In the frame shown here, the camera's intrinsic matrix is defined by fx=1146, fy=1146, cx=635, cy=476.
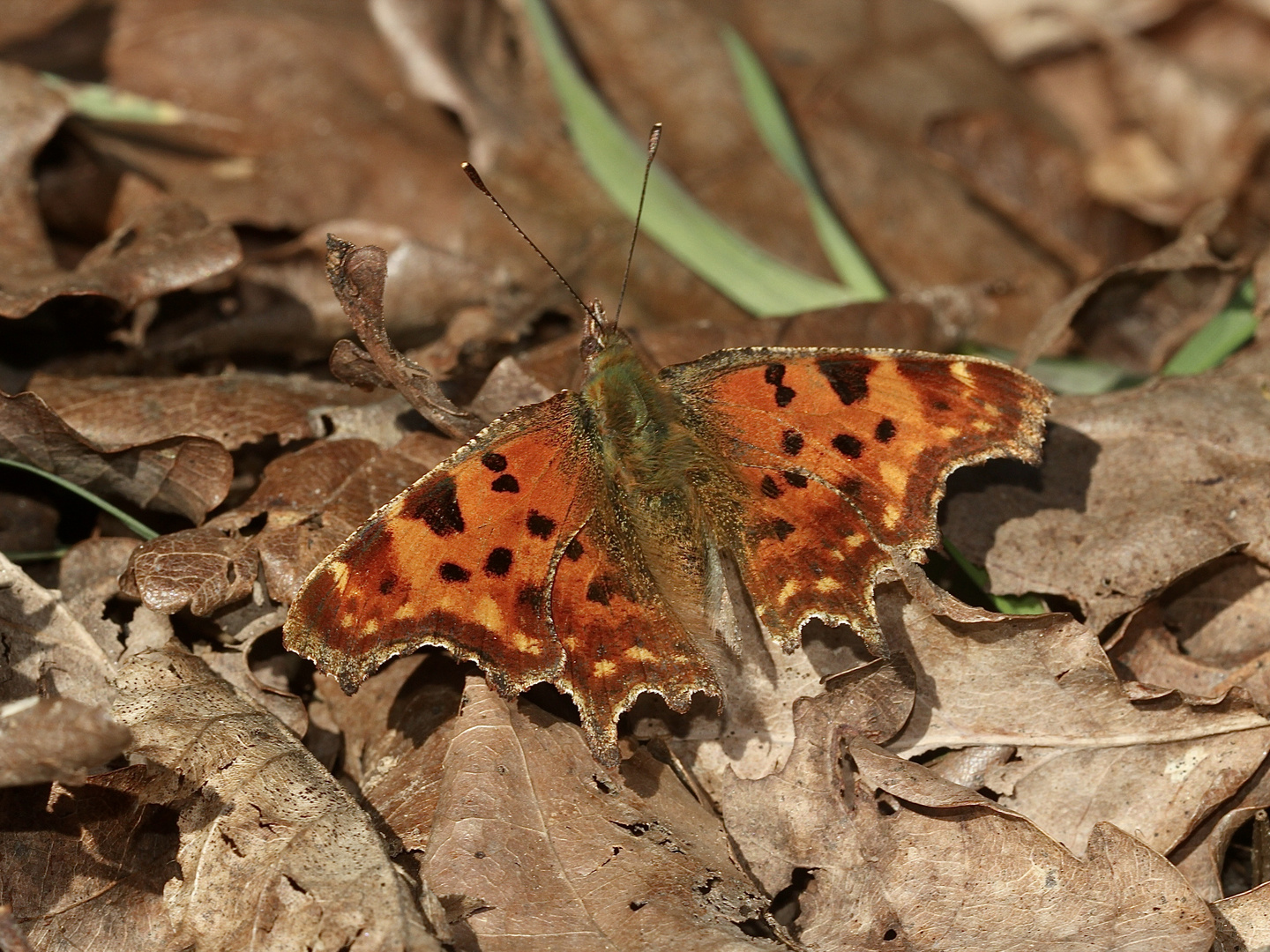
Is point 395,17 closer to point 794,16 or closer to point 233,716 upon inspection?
point 794,16

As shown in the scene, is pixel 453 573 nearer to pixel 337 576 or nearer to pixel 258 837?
pixel 337 576

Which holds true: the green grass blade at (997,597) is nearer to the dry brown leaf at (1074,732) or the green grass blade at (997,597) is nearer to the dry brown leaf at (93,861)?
the dry brown leaf at (1074,732)

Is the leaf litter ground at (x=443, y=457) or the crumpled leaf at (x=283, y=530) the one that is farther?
the crumpled leaf at (x=283, y=530)

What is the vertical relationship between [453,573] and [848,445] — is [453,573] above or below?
below

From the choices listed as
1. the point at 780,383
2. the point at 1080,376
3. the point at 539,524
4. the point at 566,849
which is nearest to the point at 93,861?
the point at 566,849

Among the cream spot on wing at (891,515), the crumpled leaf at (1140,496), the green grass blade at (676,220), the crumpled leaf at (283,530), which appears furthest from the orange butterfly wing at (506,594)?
the green grass blade at (676,220)

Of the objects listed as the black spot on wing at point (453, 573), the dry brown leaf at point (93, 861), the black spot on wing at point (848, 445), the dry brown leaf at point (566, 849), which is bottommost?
the dry brown leaf at point (93, 861)
